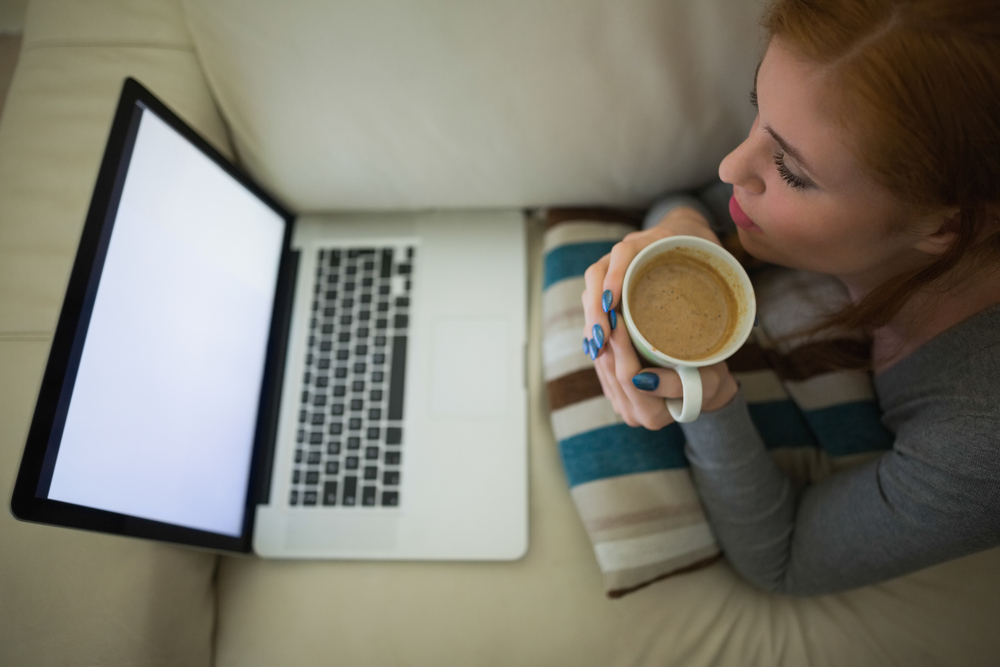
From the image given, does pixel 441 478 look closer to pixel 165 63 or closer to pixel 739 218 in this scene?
pixel 739 218

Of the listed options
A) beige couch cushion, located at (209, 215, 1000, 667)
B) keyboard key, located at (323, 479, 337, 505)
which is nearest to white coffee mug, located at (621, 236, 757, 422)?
beige couch cushion, located at (209, 215, 1000, 667)

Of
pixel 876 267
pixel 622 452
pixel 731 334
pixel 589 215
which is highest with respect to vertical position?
pixel 589 215

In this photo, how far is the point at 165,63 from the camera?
0.94 m

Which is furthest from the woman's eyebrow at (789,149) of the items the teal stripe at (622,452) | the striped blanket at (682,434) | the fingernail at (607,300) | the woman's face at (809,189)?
the teal stripe at (622,452)

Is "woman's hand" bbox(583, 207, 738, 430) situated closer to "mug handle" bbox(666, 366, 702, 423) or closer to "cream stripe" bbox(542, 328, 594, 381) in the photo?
"mug handle" bbox(666, 366, 702, 423)

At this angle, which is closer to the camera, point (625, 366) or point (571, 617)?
point (625, 366)

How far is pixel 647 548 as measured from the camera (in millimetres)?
817

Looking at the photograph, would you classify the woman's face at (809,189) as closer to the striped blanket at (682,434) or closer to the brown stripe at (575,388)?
the striped blanket at (682,434)

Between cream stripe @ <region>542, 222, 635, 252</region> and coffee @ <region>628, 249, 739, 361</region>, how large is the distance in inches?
13.5

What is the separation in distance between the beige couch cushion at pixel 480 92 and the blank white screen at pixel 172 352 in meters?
0.17

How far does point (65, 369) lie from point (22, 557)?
376 millimetres

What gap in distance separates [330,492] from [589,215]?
71cm

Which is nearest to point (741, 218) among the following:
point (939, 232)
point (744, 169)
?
point (744, 169)

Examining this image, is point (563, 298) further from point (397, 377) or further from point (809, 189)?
point (809, 189)
